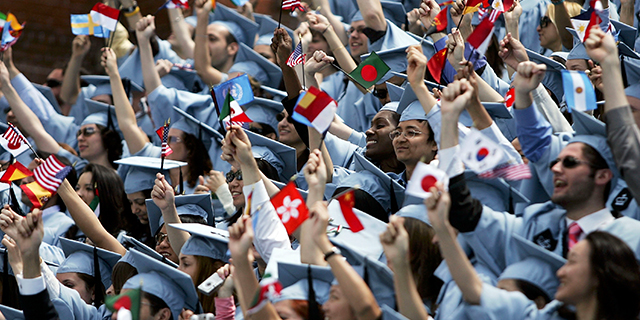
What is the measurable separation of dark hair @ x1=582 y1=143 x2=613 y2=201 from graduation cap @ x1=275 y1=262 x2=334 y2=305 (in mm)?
1009

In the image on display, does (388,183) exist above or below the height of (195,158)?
above

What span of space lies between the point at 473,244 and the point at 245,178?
4.01 ft

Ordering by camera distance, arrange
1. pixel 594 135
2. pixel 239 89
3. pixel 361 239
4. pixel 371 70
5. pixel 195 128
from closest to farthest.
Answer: pixel 594 135 → pixel 361 239 → pixel 371 70 → pixel 239 89 → pixel 195 128

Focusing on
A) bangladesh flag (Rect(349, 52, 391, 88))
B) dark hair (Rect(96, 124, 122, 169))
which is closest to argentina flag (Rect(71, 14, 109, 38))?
dark hair (Rect(96, 124, 122, 169))

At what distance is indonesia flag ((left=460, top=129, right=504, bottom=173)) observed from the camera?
2781 mm

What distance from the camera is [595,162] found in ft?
9.35

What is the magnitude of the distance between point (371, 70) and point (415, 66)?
2.92ft

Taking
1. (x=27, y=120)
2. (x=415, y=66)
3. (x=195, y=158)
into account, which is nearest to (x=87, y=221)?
(x=195, y=158)

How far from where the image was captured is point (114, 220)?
5121 millimetres

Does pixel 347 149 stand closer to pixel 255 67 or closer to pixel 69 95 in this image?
pixel 255 67

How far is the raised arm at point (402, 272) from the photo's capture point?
2.58 m

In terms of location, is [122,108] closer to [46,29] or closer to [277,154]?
[277,154]

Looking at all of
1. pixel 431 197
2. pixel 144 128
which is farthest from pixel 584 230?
pixel 144 128

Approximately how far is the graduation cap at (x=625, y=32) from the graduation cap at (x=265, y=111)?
7.12 feet
